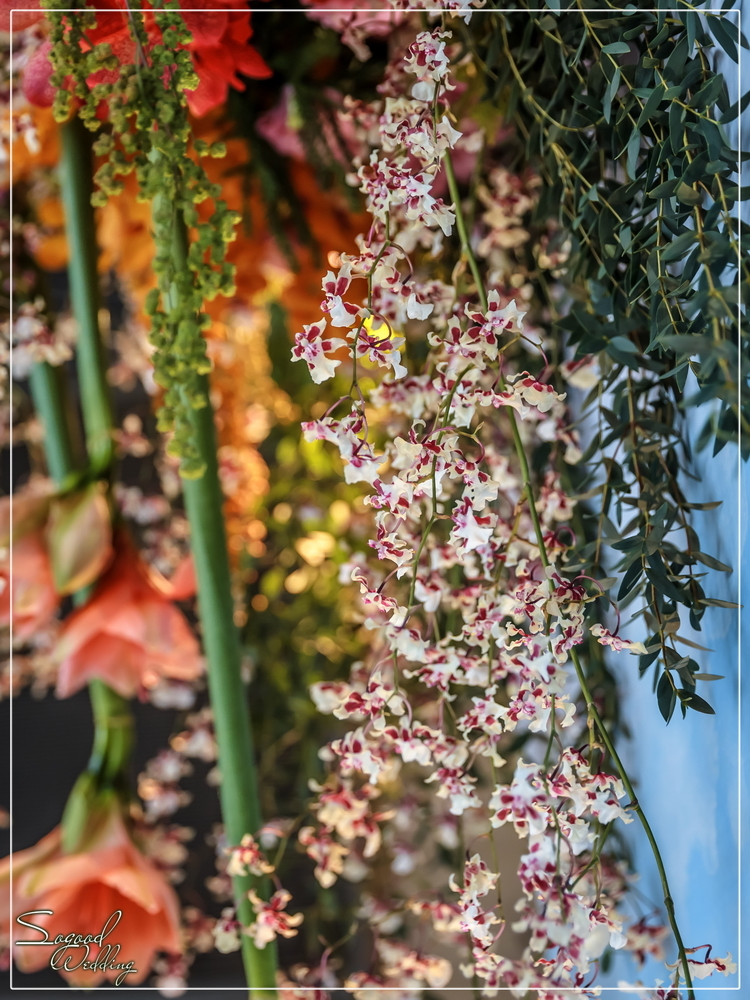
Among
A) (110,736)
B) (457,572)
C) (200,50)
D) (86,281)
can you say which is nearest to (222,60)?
(200,50)

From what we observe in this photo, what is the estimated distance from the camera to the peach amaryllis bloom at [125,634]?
0.44m

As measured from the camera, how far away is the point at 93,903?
0.44 meters

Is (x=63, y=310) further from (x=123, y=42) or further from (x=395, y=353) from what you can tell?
(x=395, y=353)

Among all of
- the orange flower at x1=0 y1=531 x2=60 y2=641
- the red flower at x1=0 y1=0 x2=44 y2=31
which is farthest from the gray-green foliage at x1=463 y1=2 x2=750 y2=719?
the orange flower at x1=0 y1=531 x2=60 y2=641

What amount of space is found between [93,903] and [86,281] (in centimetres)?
35

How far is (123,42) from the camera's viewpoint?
1.09ft

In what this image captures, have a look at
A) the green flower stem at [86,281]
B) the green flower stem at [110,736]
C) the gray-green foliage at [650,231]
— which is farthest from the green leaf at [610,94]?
the green flower stem at [110,736]

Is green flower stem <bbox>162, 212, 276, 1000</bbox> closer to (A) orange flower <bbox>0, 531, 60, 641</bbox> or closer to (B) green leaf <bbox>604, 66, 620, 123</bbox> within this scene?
(A) orange flower <bbox>0, 531, 60, 641</bbox>

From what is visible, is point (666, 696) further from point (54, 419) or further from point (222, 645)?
point (54, 419)

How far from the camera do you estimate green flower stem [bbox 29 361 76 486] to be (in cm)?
52

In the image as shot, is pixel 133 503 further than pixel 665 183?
Yes

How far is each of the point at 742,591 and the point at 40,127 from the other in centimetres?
44

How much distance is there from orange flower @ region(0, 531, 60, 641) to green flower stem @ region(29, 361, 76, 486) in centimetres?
7

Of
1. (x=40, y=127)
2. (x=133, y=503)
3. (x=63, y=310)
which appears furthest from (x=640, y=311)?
(x=63, y=310)
